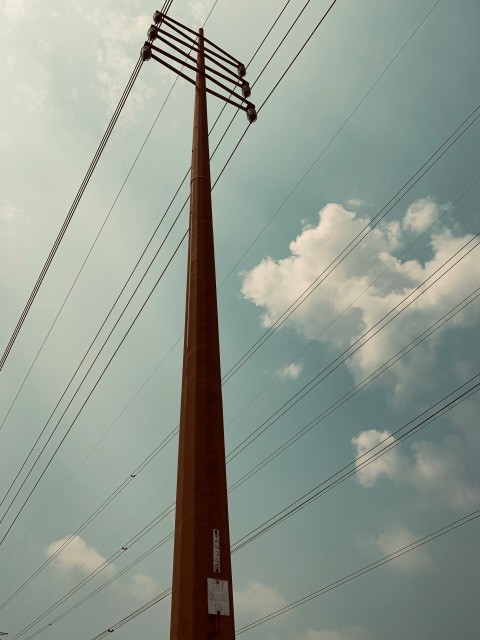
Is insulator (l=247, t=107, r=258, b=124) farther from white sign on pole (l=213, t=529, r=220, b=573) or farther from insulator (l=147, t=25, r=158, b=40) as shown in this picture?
white sign on pole (l=213, t=529, r=220, b=573)

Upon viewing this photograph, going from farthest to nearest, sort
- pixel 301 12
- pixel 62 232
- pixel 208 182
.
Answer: pixel 62 232 → pixel 301 12 → pixel 208 182

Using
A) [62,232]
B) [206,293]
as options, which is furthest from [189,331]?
[62,232]

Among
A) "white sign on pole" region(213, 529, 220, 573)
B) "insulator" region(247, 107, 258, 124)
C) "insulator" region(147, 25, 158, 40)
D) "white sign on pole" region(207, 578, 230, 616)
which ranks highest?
"insulator" region(147, 25, 158, 40)

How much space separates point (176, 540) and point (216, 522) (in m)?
0.40

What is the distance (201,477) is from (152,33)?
11.5 metres

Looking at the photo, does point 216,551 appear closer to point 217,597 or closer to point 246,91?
point 217,597

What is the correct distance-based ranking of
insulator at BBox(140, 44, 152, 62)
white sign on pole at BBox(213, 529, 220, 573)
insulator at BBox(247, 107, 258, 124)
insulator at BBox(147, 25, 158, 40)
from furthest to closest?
insulator at BBox(247, 107, 258, 124) < insulator at BBox(147, 25, 158, 40) < insulator at BBox(140, 44, 152, 62) < white sign on pole at BBox(213, 529, 220, 573)

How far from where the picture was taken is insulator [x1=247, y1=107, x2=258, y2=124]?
40.2 feet

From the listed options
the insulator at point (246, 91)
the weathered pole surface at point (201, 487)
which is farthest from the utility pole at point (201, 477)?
the insulator at point (246, 91)

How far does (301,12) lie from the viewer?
453 inches

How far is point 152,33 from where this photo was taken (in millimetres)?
11852

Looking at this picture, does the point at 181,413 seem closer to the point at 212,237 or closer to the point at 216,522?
the point at 216,522

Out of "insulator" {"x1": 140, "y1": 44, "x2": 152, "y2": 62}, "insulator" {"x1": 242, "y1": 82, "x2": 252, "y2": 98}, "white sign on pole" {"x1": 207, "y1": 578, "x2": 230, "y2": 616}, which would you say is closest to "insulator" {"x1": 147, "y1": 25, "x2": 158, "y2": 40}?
"insulator" {"x1": 140, "y1": 44, "x2": 152, "y2": 62}

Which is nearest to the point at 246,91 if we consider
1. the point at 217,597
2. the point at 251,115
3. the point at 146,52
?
the point at 251,115
